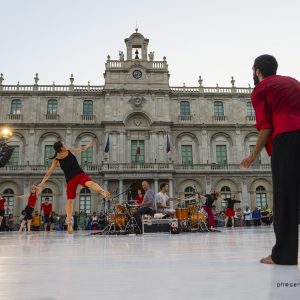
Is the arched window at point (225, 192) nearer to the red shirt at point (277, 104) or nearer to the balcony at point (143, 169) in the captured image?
the balcony at point (143, 169)

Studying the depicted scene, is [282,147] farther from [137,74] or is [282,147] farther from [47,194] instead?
[137,74]

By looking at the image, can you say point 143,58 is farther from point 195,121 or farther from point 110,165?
point 110,165

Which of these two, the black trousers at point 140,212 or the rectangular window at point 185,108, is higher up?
the rectangular window at point 185,108

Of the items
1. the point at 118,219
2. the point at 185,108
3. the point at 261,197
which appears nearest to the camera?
the point at 118,219

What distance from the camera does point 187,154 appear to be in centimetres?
3394

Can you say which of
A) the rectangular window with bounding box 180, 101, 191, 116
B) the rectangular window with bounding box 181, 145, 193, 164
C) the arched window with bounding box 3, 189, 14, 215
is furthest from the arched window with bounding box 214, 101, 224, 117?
the arched window with bounding box 3, 189, 14, 215

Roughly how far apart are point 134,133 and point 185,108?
19.7ft

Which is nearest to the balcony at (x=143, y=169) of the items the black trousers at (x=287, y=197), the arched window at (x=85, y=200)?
the arched window at (x=85, y=200)

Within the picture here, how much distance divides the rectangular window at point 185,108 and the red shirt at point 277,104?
31.9 metres

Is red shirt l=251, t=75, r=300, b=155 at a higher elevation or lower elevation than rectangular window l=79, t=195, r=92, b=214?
higher

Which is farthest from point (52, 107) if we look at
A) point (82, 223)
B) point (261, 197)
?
point (261, 197)

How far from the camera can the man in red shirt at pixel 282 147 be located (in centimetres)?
287

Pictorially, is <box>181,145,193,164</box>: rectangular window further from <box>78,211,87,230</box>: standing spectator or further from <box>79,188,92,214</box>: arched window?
<box>78,211,87,230</box>: standing spectator

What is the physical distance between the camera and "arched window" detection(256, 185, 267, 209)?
107 ft
